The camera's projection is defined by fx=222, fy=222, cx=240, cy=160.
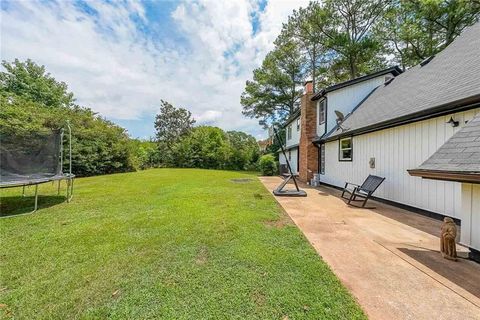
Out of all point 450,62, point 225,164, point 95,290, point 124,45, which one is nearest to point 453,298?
point 95,290

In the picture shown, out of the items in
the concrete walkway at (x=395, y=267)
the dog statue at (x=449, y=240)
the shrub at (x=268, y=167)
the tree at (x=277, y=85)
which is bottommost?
the concrete walkway at (x=395, y=267)

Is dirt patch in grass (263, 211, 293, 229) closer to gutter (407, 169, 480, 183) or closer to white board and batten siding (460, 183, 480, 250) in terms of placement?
gutter (407, 169, 480, 183)

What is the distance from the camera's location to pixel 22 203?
6.70 meters

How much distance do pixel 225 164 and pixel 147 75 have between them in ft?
44.9

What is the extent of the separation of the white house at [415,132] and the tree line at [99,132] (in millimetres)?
15131

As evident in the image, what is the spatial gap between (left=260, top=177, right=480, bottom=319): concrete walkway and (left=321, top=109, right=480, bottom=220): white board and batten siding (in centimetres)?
55

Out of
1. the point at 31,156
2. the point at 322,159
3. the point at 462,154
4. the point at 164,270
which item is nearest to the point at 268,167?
the point at 322,159

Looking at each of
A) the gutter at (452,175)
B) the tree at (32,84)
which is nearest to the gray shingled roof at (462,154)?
the gutter at (452,175)

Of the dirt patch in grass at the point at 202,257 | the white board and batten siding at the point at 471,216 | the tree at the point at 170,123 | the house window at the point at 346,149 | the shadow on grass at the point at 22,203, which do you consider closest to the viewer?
the white board and batten siding at the point at 471,216

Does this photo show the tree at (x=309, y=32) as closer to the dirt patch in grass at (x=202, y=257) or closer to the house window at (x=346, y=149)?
the house window at (x=346, y=149)

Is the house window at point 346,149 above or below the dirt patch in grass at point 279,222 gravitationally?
above

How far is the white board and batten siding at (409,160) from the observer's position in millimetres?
4641

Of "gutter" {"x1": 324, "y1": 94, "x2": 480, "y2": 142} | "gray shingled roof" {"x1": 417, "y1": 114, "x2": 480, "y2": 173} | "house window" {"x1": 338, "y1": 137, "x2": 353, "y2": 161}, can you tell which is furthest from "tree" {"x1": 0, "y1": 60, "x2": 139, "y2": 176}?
"gray shingled roof" {"x1": 417, "y1": 114, "x2": 480, "y2": 173}

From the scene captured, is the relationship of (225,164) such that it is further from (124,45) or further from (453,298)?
(453,298)
